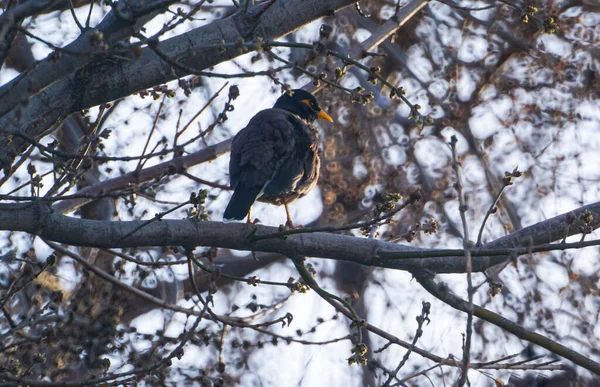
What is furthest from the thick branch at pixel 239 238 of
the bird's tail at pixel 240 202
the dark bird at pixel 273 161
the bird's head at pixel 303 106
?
the bird's head at pixel 303 106

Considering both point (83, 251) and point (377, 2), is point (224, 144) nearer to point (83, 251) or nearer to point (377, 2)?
point (83, 251)

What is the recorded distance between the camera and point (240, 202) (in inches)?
194

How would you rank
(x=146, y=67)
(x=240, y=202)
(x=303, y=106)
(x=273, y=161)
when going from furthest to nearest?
1. (x=303, y=106)
2. (x=273, y=161)
3. (x=240, y=202)
4. (x=146, y=67)

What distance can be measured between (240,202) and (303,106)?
2274mm

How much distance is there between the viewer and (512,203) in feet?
30.2

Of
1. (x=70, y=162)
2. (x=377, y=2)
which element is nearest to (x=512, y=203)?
(x=377, y=2)

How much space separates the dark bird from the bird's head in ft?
2.04

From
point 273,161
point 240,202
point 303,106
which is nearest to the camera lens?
point 240,202

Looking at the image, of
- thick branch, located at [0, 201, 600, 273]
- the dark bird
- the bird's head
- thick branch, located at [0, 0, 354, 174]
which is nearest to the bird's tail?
the dark bird

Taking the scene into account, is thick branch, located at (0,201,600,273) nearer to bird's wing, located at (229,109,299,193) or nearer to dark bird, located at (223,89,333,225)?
dark bird, located at (223,89,333,225)

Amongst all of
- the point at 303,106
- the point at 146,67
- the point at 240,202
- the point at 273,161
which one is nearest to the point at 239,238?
the point at 240,202

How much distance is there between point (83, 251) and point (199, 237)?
3.75 metres

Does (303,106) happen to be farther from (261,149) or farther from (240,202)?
(240,202)

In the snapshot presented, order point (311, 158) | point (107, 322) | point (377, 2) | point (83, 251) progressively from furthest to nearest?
point (377, 2), point (83, 251), point (311, 158), point (107, 322)
